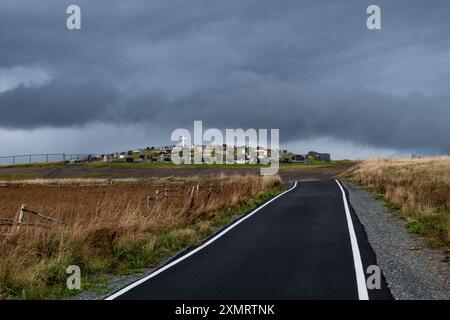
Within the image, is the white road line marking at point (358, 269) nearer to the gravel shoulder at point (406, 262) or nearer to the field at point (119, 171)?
the gravel shoulder at point (406, 262)

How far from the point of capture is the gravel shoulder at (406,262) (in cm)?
891

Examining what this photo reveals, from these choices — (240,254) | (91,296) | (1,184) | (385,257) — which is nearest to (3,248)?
(91,296)

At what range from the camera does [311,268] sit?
10.5m

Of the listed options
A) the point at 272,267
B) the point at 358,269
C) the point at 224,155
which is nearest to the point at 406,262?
the point at 358,269

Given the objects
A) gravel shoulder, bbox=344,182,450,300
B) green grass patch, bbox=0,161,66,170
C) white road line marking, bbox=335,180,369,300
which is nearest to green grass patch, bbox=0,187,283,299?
white road line marking, bbox=335,180,369,300

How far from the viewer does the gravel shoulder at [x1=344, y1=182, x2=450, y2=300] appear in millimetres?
8906

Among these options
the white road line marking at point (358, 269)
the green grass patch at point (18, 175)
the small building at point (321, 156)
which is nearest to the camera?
the white road line marking at point (358, 269)

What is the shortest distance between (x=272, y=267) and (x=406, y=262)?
3.23 metres

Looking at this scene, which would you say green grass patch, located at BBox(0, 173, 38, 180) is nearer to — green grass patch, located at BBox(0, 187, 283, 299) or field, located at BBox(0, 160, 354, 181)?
field, located at BBox(0, 160, 354, 181)

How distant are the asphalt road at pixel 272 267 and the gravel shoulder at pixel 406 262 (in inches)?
12.4

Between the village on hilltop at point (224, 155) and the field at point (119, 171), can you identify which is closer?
the field at point (119, 171)

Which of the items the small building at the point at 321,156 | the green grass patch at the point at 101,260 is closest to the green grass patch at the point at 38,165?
the small building at the point at 321,156

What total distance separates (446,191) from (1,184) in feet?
152

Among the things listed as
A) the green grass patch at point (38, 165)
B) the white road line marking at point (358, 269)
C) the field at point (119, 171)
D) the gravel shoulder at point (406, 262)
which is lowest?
the gravel shoulder at point (406, 262)
